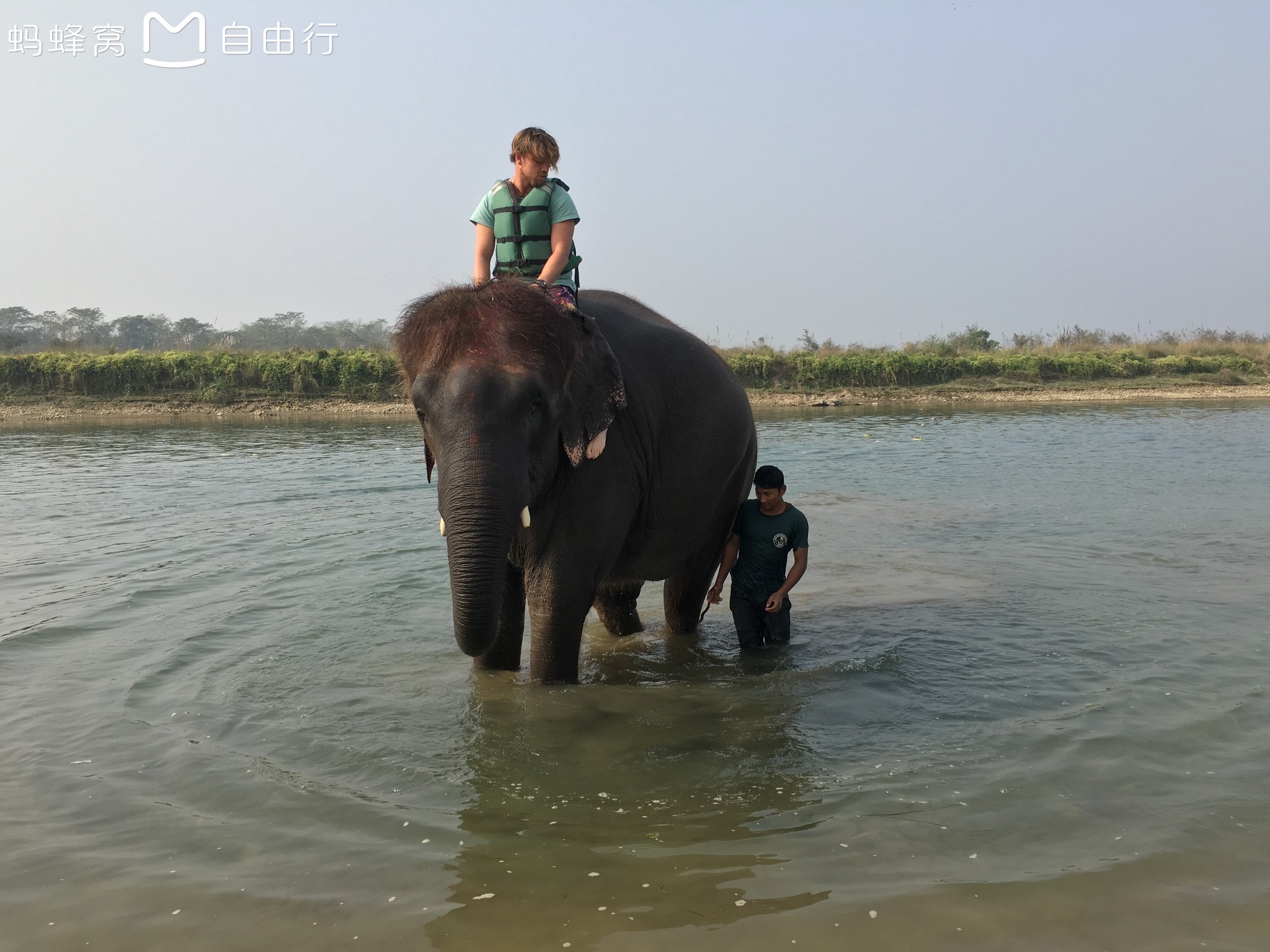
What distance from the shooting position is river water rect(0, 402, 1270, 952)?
323 centimetres

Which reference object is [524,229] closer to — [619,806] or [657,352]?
[657,352]

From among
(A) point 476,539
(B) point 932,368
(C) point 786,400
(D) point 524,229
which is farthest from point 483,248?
(B) point 932,368

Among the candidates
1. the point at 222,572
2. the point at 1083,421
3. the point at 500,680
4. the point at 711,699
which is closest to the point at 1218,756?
the point at 711,699

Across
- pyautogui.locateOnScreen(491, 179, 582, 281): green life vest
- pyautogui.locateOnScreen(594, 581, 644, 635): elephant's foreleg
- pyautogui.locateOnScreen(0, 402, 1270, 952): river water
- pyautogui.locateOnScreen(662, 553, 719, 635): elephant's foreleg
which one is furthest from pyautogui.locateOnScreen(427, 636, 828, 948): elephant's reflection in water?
pyautogui.locateOnScreen(491, 179, 582, 281): green life vest

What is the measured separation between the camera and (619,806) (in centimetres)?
402

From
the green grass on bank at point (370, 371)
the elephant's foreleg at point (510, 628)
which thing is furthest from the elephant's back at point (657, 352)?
the green grass on bank at point (370, 371)

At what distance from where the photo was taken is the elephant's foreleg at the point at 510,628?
5.20 metres

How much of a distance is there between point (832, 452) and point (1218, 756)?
1549 cm

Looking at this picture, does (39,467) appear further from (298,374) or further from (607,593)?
(298,374)

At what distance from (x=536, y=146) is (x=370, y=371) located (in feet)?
103

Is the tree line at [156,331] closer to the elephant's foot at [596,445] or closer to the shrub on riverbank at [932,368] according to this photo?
the shrub on riverbank at [932,368]

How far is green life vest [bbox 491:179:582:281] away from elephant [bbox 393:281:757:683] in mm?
361

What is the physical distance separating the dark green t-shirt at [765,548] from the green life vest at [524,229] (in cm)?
222

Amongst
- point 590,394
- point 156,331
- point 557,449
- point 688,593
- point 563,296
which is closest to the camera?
point 557,449
